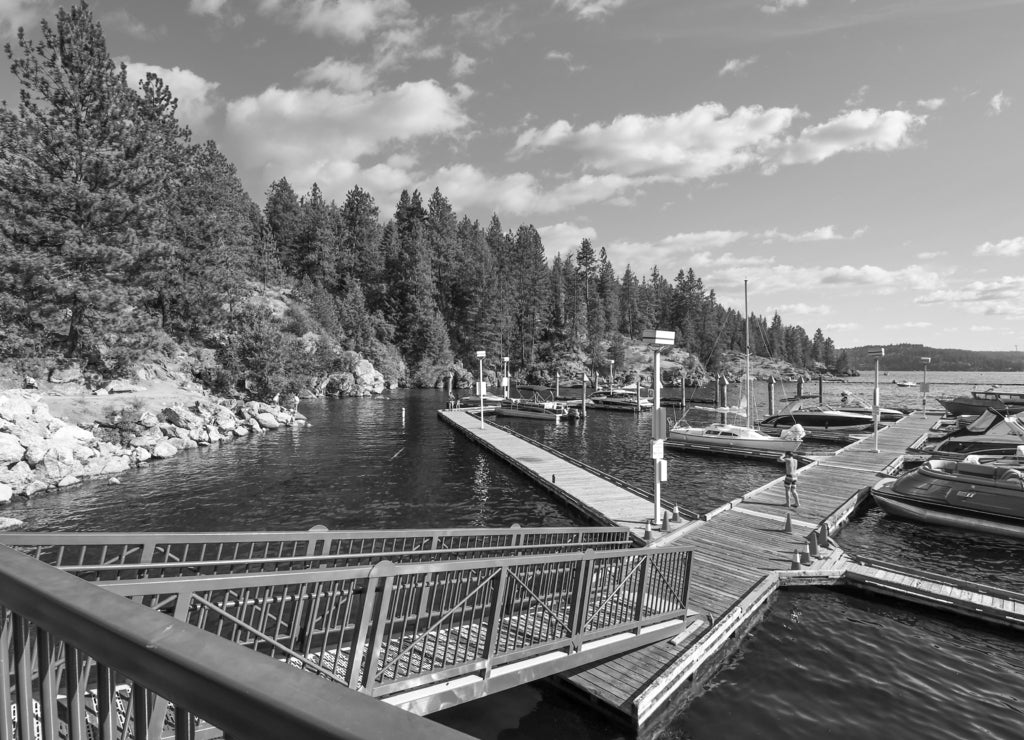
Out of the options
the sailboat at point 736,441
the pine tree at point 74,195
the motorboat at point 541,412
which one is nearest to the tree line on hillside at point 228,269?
the pine tree at point 74,195

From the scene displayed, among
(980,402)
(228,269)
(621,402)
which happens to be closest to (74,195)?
(228,269)

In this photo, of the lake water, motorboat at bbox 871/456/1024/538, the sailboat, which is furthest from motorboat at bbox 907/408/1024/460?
the lake water

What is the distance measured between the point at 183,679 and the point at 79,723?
94cm

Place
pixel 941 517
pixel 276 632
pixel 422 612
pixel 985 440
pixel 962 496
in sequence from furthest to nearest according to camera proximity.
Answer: pixel 985 440 → pixel 941 517 → pixel 962 496 → pixel 422 612 → pixel 276 632

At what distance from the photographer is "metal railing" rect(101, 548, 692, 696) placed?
19.1ft

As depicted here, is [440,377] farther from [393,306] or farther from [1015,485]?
[1015,485]

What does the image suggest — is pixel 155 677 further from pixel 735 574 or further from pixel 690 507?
pixel 690 507

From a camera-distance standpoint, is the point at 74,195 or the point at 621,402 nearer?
the point at 74,195

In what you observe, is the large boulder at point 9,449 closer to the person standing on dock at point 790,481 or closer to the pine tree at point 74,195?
the pine tree at point 74,195

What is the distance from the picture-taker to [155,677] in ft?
3.96

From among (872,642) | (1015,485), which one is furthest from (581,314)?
(872,642)

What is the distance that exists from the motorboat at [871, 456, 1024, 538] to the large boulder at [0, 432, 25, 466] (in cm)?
3749

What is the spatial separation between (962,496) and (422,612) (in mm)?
21969

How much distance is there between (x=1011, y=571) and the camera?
1630 centimetres
